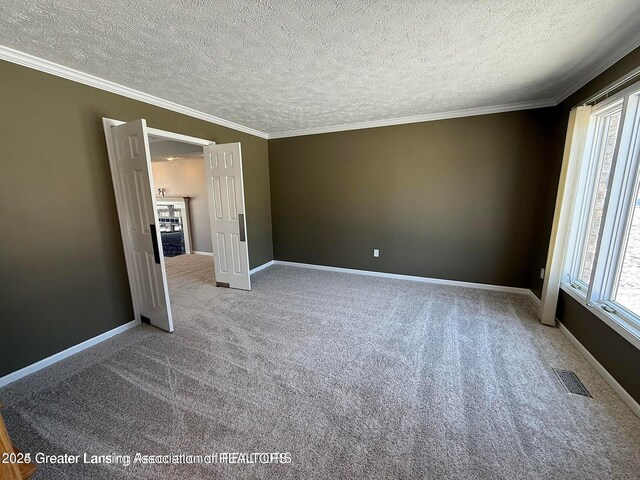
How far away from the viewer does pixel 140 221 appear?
8.54 feet

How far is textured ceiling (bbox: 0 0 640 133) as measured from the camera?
1512 mm

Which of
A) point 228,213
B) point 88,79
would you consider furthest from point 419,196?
point 88,79

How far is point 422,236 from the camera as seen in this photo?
13.4ft

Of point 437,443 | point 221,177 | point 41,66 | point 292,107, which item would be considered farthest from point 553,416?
point 41,66

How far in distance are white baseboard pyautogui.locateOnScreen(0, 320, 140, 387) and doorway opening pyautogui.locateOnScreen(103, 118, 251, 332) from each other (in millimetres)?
204

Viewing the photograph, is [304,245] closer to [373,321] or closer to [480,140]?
[373,321]

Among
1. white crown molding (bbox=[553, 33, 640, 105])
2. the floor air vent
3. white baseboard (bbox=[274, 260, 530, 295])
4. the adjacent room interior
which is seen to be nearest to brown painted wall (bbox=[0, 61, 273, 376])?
the adjacent room interior

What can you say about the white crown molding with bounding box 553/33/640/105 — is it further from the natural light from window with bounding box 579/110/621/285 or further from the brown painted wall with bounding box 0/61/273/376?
the brown painted wall with bounding box 0/61/273/376

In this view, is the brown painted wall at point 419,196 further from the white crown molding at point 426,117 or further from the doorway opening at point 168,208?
the doorway opening at point 168,208

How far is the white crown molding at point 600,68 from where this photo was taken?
187 centimetres

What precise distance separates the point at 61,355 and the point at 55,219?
1.24 meters

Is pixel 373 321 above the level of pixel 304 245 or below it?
below

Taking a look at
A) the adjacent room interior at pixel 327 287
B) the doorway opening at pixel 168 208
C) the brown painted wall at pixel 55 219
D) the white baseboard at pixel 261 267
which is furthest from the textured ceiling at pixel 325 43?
the white baseboard at pixel 261 267

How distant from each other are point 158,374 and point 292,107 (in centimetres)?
323
